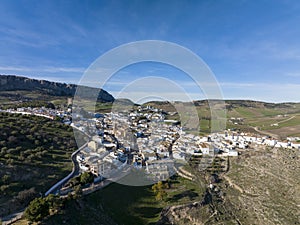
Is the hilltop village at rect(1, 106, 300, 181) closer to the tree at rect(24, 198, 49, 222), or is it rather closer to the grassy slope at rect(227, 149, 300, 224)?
the grassy slope at rect(227, 149, 300, 224)

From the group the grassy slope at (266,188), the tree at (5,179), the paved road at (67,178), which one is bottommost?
the grassy slope at (266,188)

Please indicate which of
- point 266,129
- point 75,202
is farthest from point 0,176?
point 266,129

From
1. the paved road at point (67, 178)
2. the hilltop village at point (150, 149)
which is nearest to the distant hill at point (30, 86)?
the hilltop village at point (150, 149)

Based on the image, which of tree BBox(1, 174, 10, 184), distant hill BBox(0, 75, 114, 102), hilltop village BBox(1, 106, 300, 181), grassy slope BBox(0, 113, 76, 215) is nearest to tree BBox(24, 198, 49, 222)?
grassy slope BBox(0, 113, 76, 215)

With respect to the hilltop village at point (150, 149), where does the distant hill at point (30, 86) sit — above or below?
above

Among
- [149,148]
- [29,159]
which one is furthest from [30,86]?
[29,159]

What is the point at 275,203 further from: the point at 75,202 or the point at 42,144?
the point at 42,144

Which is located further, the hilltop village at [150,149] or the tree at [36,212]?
the hilltop village at [150,149]

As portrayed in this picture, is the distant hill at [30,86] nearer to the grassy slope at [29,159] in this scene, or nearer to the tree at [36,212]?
the grassy slope at [29,159]

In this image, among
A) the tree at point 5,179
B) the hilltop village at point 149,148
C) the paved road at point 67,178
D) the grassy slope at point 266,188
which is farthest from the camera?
the hilltop village at point 149,148

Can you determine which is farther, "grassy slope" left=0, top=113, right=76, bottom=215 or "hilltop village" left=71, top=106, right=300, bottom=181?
"hilltop village" left=71, top=106, right=300, bottom=181

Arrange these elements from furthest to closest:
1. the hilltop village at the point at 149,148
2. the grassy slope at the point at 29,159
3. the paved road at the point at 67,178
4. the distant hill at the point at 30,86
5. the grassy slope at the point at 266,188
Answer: the distant hill at the point at 30,86
the hilltop village at the point at 149,148
the grassy slope at the point at 266,188
the paved road at the point at 67,178
the grassy slope at the point at 29,159
